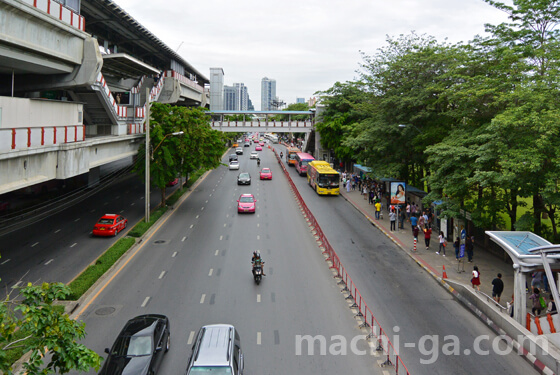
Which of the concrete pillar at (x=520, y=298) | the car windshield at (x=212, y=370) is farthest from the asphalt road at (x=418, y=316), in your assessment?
the car windshield at (x=212, y=370)

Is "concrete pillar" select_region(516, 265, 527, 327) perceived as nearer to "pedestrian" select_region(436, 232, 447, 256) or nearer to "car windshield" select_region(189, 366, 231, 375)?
"pedestrian" select_region(436, 232, 447, 256)

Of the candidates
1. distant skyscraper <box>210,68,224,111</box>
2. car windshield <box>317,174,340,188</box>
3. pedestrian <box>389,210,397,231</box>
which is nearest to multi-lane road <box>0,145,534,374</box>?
pedestrian <box>389,210,397,231</box>

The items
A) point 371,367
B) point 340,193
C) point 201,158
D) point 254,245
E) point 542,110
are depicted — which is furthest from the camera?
point 340,193

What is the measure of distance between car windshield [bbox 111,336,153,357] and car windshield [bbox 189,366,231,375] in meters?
2.09

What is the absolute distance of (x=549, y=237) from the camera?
21.3 m

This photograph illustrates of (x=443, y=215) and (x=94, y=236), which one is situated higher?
(x=443, y=215)

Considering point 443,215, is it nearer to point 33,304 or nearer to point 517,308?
point 517,308

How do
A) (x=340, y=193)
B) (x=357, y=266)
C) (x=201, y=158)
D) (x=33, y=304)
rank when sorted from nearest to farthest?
(x=33, y=304)
(x=357, y=266)
(x=201, y=158)
(x=340, y=193)

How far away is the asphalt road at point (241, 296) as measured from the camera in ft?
44.4

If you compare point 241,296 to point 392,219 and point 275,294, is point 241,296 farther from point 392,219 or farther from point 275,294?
point 392,219

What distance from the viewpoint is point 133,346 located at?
39.6ft

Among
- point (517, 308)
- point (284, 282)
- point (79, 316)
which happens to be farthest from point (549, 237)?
point (79, 316)

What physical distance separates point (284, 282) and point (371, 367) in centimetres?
783

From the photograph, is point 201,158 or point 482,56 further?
point 201,158
